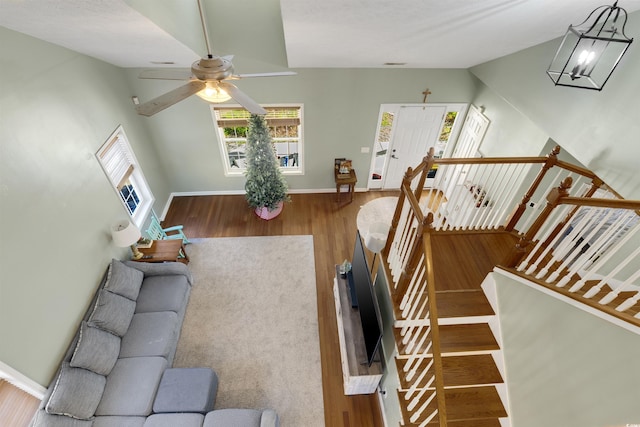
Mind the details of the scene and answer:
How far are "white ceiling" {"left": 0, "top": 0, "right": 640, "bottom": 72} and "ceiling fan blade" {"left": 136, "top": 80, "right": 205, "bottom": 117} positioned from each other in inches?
34.9

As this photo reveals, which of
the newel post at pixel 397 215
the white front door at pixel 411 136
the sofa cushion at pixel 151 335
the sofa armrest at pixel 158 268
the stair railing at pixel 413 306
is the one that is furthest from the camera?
the white front door at pixel 411 136

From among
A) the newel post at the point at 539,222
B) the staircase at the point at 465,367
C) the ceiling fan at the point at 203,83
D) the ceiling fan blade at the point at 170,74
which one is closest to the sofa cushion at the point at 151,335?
the staircase at the point at 465,367

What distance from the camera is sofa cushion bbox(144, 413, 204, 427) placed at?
10.1 ft

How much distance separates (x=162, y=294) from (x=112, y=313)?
63 cm

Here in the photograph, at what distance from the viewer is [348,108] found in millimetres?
5605

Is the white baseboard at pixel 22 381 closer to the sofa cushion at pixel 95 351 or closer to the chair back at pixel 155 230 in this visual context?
the sofa cushion at pixel 95 351

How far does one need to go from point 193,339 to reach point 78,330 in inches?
51.1

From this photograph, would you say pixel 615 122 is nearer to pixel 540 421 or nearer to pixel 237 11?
pixel 540 421

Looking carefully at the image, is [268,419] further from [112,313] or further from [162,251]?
[162,251]

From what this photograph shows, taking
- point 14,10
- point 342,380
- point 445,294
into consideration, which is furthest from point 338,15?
point 342,380

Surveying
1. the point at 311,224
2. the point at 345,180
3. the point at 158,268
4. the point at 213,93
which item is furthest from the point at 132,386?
the point at 345,180

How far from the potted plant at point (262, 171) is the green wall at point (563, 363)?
12.5 ft

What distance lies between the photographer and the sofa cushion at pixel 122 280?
3.89 m

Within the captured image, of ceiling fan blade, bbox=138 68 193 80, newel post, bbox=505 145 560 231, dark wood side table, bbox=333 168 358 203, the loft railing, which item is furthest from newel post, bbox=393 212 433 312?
dark wood side table, bbox=333 168 358 203
